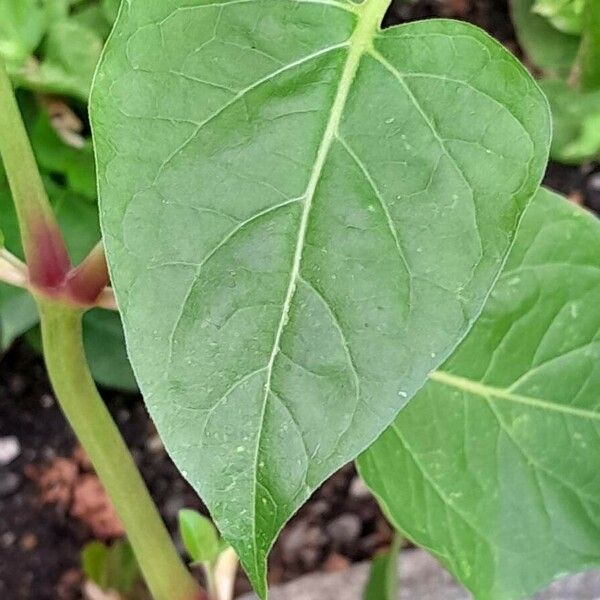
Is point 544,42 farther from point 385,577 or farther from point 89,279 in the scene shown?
point 89,279

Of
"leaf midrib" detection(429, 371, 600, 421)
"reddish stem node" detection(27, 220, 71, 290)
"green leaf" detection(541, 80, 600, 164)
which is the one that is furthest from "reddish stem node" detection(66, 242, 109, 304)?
"green leaf" detection(541, 80, 600, 164)

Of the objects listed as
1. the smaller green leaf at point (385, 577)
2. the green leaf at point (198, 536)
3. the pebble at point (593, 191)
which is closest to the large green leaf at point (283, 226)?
the green leaf at point (198, 536)

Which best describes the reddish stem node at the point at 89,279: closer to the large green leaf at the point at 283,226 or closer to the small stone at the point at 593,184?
the large green leaf at the point at 283,226

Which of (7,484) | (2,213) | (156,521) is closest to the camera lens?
(156,521)

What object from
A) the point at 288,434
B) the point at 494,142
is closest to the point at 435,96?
the point at 494,142

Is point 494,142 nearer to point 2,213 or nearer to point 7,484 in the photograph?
point 2,213

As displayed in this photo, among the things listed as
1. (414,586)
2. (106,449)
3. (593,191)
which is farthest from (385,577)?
(593,191)
